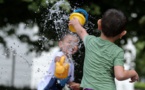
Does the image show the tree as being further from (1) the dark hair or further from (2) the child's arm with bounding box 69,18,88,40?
(1) the dark hair

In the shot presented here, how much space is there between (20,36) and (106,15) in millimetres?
8929

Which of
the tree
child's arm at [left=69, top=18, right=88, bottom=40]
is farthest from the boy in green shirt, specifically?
the tree

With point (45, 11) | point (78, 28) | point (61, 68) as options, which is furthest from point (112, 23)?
point (45, 11)

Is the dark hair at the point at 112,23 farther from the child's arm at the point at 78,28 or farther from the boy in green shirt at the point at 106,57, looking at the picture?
the child's arm at the point at 78,28

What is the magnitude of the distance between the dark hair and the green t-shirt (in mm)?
96

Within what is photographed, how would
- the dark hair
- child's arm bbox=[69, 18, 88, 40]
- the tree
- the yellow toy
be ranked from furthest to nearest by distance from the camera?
the tree
the yellow toy
child's arm bbox=[69, 18, 88, 40]
the dark hair

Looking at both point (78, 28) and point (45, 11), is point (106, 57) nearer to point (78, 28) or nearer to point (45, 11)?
point (78, 28)

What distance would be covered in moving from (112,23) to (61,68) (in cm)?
97

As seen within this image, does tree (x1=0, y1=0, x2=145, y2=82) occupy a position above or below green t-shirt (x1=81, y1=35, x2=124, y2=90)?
above

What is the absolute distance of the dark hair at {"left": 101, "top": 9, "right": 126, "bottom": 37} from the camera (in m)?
3.99

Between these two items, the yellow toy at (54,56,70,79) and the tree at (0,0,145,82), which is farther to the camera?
the tree at (0,0,145,82)

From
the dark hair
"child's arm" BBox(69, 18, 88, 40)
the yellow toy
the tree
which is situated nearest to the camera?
the dark hair

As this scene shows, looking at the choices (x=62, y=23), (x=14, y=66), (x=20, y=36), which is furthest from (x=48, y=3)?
(x=14, y=66)

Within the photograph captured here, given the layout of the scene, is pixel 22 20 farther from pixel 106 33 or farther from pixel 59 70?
pixel 106 33
